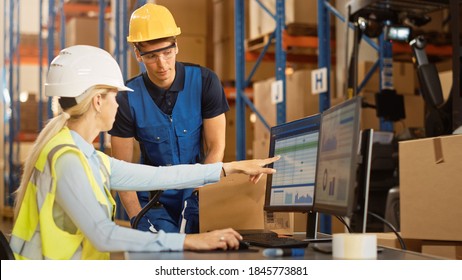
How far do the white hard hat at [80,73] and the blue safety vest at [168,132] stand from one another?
1.14 meters

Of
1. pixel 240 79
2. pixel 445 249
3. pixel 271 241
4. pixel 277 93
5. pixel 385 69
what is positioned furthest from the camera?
pixel 240 79

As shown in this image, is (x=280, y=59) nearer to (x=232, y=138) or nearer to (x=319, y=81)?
(x=319, y=81)

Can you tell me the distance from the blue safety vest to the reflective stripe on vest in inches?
50.6

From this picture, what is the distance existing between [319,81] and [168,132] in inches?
96.0

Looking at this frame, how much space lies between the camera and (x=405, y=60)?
25.9ft

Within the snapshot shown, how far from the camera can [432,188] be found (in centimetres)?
351

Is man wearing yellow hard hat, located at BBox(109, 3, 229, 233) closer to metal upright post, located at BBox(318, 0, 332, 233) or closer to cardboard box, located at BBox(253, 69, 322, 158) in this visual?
metal upright post, located at BBox(318, 0, 332, 233)

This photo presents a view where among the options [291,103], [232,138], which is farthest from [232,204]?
[232,138]

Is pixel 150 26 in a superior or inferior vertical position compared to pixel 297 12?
inferior

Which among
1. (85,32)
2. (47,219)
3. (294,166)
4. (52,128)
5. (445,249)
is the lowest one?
(445,249)

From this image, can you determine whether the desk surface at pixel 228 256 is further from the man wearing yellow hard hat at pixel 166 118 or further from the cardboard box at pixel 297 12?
the cardboard box at pixel 297 12
